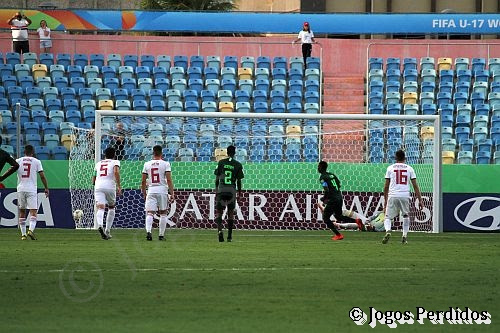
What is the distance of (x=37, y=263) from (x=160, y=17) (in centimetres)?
2467

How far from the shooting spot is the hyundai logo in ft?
98.9

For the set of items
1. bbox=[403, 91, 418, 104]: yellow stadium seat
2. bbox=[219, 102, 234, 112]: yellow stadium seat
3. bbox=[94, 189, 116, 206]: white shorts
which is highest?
bbox=[403, 91, 418, 104]: yellow stadium seat

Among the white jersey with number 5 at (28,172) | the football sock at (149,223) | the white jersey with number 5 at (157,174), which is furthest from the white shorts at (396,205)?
the white jersey with number 5 at (28,172)

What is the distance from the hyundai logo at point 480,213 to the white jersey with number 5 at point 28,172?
1160 cm

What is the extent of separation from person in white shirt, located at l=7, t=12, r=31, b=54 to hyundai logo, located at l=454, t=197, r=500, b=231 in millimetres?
15973

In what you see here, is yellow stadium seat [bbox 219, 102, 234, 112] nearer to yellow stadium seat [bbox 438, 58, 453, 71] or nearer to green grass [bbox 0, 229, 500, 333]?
yellow stadium seat [bbox 438, 58, 453, 71]

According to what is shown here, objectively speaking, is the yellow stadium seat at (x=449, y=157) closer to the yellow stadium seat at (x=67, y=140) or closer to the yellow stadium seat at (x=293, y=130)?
the yellow stadium seat at (x=293, y=130)

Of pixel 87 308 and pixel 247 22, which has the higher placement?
pixel 247 22

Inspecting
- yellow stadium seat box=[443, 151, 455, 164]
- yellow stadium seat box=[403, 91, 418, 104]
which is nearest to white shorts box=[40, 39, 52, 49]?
yellow stadium seat box=[403, 91, 418, 104]

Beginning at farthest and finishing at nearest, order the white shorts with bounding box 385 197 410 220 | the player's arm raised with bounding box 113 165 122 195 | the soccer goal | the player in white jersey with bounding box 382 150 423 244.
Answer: the soccer goal
the player's arm raised with bounding box 113 165 122 195
the white shorts with bounding box 385 197 410 220
the player in white jersey with bounding box 382 150 423 244

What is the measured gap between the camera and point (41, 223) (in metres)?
30.2

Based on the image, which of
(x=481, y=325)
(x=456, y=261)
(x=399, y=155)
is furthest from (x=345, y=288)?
(x=399, y=155)

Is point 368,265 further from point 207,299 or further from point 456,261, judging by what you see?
point 207,299

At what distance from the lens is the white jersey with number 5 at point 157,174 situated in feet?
79.2
